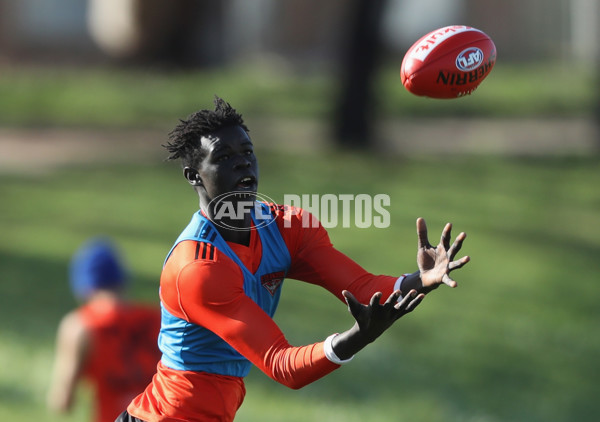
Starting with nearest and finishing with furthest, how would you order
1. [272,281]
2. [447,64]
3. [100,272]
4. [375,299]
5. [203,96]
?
[375,299], [447,64], [272,281], [100,272], [203,96]

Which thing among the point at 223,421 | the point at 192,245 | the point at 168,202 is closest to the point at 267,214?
the point at 192,245

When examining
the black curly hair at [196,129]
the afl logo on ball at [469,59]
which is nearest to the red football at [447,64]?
the afl logo on ball at [469,59]

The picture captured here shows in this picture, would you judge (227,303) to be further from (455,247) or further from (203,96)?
(203,96)

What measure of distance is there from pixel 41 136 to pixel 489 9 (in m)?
20.5

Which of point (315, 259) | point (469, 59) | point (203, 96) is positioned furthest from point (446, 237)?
point (203, 96)

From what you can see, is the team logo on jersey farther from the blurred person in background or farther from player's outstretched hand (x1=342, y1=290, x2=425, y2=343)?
the blurred person in background

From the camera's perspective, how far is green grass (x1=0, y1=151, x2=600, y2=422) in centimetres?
1303

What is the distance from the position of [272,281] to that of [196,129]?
78cm

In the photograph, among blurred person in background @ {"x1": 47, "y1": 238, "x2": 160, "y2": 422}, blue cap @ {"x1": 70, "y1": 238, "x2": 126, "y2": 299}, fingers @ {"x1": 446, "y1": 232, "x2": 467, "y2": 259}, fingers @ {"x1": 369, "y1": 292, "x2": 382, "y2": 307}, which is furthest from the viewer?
blue cap @ {"x1": 70, "y1": 238, "x2": 126, "y2": 299}

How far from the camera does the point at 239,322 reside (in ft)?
12.9

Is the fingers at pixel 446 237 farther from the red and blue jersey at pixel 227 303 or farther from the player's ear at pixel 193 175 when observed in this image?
the player's ear at pixel 193 175

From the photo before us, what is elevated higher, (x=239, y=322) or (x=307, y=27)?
(x=307, y=27)

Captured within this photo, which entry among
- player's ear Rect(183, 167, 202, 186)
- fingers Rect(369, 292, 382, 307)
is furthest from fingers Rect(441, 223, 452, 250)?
player's ear Rect(183, 167, 202, 186)

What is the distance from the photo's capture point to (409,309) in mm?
3762
